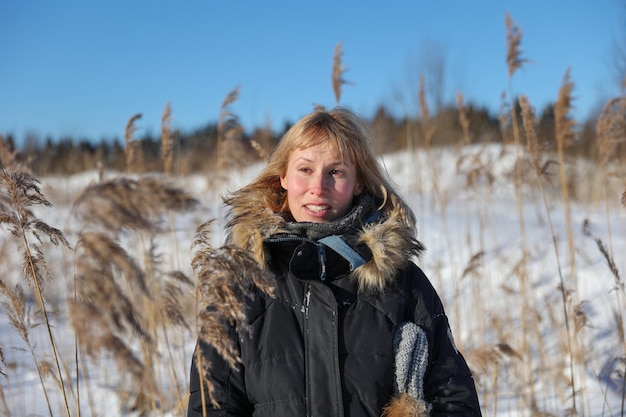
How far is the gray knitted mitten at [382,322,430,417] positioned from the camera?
1713 millimetres

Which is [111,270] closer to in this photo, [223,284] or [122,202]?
[122,202]

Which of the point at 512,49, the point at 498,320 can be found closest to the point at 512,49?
the point at 512,49

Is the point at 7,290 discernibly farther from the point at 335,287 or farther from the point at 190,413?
the point at 335,287

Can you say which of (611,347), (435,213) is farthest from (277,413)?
(435,213)

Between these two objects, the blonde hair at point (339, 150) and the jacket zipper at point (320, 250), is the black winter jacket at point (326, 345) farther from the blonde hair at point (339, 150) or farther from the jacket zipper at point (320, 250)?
the blonde hair at point (339, 150)

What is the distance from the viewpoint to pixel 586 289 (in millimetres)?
5289

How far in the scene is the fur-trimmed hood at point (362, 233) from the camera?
178 centimetres

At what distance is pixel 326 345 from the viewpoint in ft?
5.52

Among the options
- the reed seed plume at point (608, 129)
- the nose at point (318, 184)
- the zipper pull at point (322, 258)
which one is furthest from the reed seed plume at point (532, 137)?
the zipper pull at point (322, 258)

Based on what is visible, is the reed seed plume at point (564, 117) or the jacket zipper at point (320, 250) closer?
the jacket zipper at point (320, 250)

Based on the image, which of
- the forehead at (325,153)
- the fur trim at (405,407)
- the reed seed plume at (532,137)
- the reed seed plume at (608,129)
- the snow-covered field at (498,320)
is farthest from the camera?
the reed seed plume at (608,129)

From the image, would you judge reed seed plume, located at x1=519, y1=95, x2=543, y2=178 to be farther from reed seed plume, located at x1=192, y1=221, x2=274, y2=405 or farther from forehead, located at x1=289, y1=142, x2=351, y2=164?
reed seed plume, located at x1=192, y1=221, x2=274, y2=405

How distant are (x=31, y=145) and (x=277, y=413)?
1470 cm

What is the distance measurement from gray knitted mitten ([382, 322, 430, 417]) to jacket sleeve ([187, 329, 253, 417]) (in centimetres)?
49
